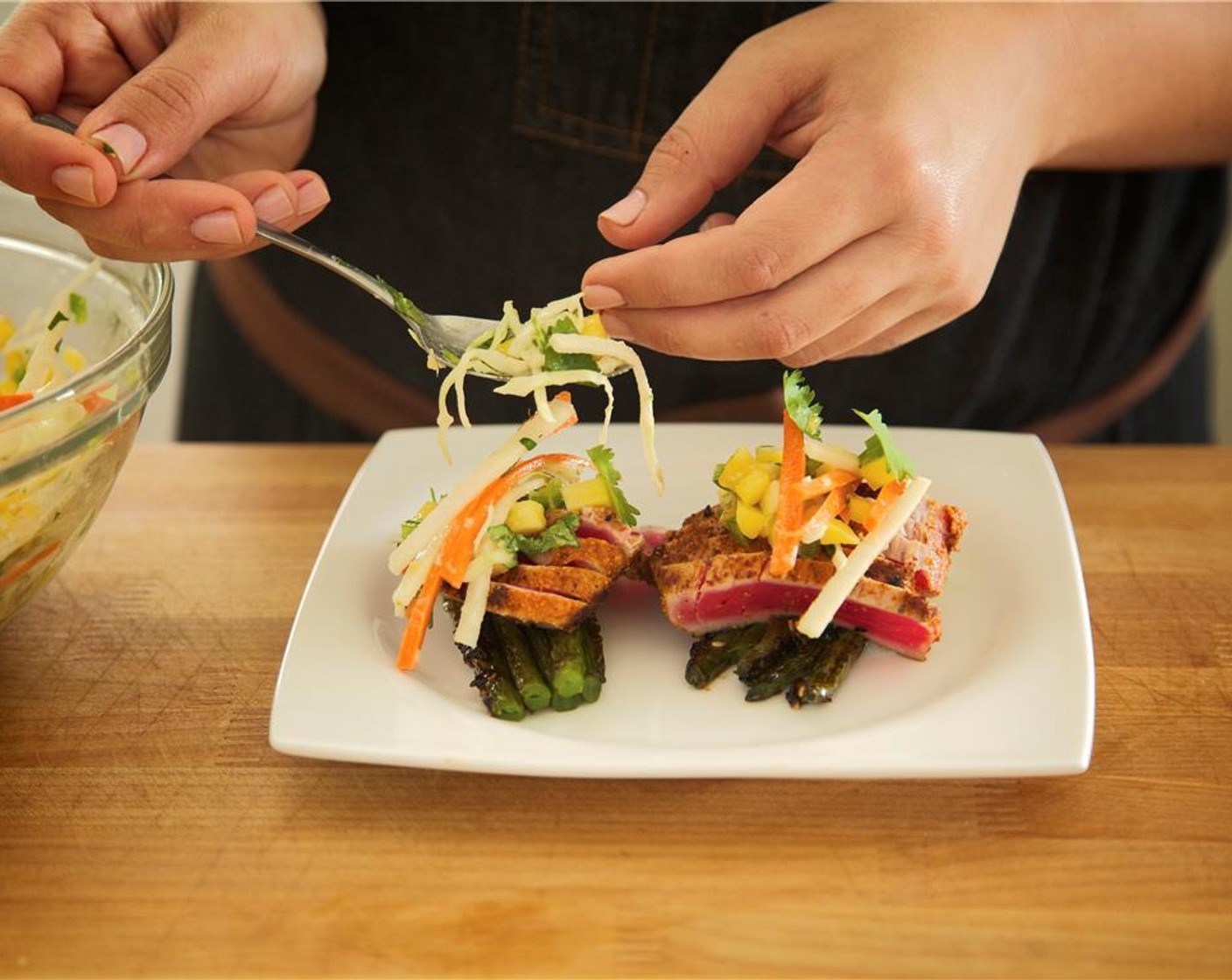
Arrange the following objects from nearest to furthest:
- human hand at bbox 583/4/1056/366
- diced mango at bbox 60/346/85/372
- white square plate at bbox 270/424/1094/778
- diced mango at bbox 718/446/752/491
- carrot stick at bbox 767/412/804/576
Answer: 1. white square plate at bbox 270/424/1094/778
2. human hand at bbox 583/4/1056/366
3. carrot stick at bbox 767/412/804/576
4. diced mango at bbox 718/446/752/491
5. diced mango at bbox 60/346/85/372

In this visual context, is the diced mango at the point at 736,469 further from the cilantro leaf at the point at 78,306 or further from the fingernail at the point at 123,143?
the cilantro leaf at the point at 78,306

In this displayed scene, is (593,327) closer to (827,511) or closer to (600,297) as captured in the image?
(600,297)

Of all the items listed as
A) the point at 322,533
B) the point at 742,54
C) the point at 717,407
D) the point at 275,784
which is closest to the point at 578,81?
the point at 742,54

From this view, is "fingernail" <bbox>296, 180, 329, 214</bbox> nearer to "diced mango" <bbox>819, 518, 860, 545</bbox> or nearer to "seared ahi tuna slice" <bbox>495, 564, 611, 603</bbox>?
"seared ahi tuna slice" <bbox>495, 564, 611, 603</bbox>

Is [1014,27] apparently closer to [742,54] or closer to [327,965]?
[742,54]

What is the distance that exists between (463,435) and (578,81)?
0.68 m

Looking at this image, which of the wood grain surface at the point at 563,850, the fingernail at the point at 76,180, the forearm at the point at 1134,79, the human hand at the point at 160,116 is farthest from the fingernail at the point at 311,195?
the forearm at the point at 1134,79

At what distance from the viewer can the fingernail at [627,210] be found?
70.7 inches

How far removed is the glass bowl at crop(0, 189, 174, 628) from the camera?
1.60 m

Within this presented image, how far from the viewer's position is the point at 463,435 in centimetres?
234

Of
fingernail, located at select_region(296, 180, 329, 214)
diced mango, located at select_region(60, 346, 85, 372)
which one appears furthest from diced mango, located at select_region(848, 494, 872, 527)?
diced mango, located at select_region(60, 346, 85, 372)

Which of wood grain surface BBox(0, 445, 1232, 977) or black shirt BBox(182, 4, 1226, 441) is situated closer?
wood grain surface BBox(0, 445, 1232, 977)

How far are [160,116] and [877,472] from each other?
3.69 ft

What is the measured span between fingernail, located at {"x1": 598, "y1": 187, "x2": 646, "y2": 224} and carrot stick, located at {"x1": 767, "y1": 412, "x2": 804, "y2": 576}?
36 centimetres
